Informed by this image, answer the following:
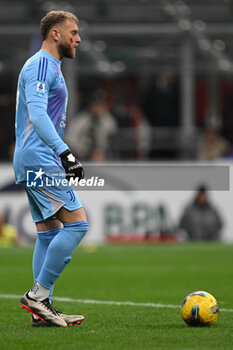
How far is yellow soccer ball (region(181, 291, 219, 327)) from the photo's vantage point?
6.21 m

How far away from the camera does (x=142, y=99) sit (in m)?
20.6

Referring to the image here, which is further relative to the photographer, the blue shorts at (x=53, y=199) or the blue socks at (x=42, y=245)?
the blue socks at (x=42, y=245)

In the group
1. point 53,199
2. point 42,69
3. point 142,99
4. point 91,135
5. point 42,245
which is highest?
point 42,69

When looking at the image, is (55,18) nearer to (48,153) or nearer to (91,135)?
(48,153)

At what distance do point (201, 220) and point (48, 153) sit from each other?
1106 centimetres

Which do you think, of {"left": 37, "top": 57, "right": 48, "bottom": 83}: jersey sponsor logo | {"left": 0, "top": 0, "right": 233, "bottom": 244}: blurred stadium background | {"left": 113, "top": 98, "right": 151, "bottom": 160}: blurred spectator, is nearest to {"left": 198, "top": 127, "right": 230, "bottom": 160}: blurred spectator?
{"left": 0, "top": 0, "right": 233, "bottom": 244}: blurred stadium background

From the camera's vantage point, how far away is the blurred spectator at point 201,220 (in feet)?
55.7

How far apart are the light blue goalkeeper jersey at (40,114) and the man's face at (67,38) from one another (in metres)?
0.10

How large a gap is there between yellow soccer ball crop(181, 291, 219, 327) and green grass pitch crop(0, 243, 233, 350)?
0.09m

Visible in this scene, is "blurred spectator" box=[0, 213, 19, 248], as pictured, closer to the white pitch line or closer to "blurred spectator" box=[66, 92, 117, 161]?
"blurred spectator" box=[66, 92, 117, 161]

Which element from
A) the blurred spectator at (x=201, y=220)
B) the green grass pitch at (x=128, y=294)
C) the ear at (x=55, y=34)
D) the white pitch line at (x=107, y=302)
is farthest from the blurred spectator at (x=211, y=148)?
the ear at (x=55, y=34)

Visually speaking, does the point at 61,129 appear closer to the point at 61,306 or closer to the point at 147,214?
the point at 61,306

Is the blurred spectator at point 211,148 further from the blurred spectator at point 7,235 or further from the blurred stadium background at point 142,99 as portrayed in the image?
the blurred spectator at point 7,235

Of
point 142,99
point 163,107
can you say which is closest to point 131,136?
point 163,107
